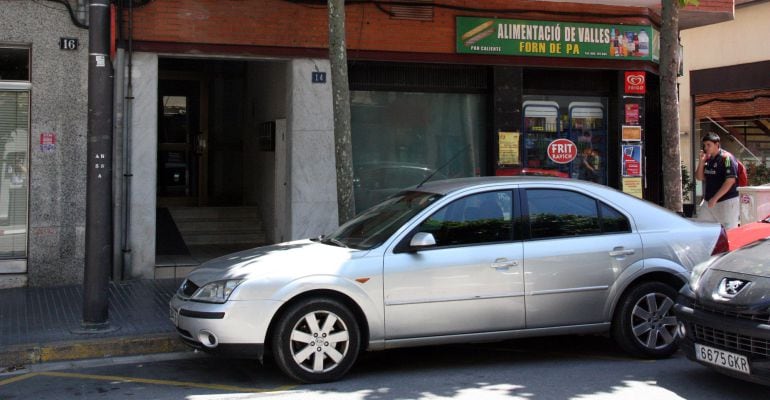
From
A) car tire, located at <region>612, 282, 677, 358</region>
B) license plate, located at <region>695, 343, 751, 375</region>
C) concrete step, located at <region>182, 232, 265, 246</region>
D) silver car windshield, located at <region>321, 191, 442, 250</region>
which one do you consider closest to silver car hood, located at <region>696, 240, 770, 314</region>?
license plate, located at <region>695, 343, 751, 375</region>

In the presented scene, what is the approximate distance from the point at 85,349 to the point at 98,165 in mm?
1736

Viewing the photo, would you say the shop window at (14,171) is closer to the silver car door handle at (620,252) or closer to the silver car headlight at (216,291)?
the silver car headlight at (216,291)

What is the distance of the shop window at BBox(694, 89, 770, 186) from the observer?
2091 cm

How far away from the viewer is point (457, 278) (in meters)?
6.22

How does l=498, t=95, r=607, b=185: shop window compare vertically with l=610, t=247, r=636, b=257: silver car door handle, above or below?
above

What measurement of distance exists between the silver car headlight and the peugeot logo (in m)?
3.46

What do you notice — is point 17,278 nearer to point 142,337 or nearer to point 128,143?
point 128,143

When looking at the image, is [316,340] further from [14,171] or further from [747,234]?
[14,171]

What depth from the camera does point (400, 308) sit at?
610 centimetres

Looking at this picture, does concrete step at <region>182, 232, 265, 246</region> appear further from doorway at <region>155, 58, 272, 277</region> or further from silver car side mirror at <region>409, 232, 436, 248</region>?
silver car side mirror at <region>409, 232, 436, 248</region>

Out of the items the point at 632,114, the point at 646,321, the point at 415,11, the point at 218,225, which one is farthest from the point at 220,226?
the point at 646,321

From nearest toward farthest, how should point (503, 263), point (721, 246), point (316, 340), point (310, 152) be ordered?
point (316, 340) < point (503, 263) < point (721, 246) < point (310, 152)

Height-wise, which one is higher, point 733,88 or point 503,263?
point 733,88

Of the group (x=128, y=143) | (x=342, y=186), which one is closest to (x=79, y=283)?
(x=128, y=143)
